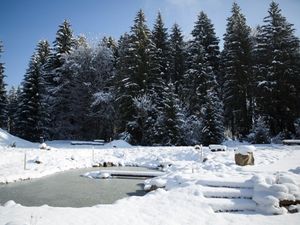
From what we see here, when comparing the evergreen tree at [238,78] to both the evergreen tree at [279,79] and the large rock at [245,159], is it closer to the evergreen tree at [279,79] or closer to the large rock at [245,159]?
the evergreen tree at [279,79]

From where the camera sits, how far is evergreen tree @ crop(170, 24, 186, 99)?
38.4m

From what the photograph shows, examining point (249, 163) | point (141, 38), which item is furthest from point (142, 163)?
point (141, 38)

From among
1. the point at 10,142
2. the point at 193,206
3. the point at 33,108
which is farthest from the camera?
the point at 33,108

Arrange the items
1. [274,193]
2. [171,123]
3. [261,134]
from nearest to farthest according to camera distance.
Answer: [274,193] → [261,134] → [171,123]

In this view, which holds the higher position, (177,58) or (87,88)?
(177,58)

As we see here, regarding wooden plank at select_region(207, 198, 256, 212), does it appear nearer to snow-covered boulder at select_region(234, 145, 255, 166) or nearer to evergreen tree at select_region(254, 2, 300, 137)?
snow-covered boulder at select_region(234, 145, 255, 166)

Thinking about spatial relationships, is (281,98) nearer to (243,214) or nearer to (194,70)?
(194,70)

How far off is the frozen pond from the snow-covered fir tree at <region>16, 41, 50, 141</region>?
21.5m

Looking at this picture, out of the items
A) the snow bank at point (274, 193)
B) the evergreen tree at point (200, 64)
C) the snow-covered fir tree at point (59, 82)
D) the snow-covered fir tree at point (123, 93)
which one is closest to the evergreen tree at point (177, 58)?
the evergreen tree at point (200, 64)

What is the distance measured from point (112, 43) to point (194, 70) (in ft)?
58.6

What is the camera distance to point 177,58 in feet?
130

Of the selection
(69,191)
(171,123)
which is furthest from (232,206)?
(171,123)

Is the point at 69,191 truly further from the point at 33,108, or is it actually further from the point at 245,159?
the point at 33,108

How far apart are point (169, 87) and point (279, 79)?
10.2 meters
